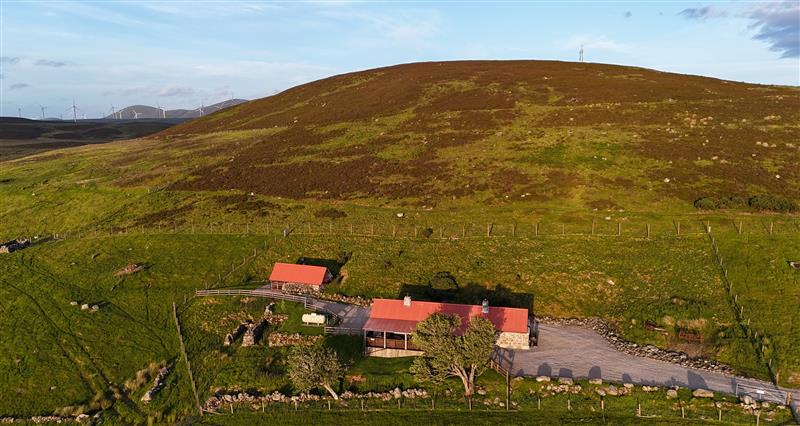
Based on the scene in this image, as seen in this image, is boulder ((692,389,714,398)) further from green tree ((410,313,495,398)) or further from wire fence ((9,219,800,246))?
wire fence ((9,219,800,246))

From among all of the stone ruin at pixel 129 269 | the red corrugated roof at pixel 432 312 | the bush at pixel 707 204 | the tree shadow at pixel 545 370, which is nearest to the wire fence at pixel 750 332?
the bush at pixel 707 204

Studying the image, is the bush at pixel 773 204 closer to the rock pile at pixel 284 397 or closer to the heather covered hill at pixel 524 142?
the heather covered hill at pixel 524 142

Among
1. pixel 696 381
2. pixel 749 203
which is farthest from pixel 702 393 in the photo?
pixel 749 203

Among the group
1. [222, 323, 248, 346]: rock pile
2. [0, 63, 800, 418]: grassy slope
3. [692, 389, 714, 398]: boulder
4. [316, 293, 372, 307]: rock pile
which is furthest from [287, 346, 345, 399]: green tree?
[692, 389, 714, 398]: boulder

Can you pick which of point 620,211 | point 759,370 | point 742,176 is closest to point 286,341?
point 759,370

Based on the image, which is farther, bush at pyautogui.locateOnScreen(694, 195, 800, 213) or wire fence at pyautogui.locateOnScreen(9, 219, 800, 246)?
bush at pyautogui.locateOnScreen(694, 195, 800, 213)
